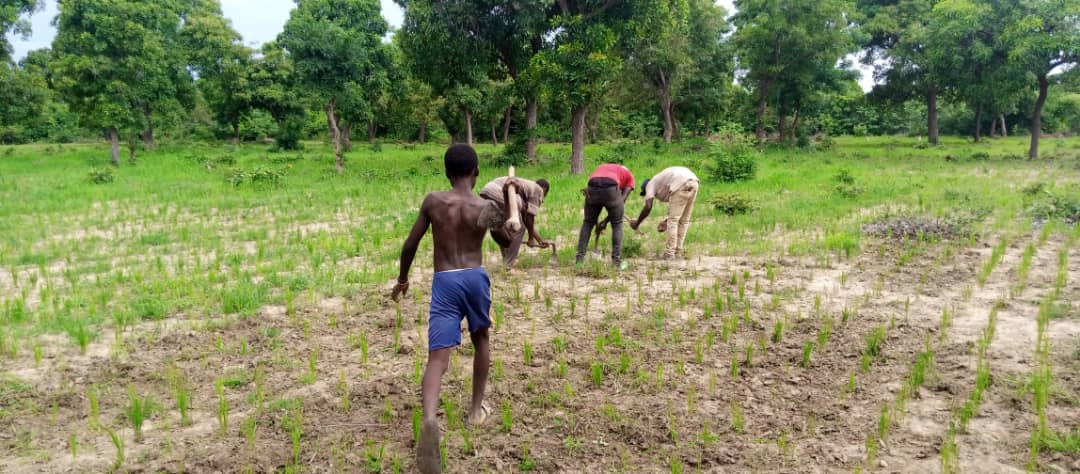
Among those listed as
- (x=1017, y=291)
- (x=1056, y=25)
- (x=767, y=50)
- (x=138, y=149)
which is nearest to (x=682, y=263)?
(x=1017, y=291)

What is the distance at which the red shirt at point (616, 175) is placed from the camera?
7.92 metres

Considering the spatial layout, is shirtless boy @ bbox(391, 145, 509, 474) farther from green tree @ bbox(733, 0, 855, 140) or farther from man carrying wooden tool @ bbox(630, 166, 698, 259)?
green tree @ bbox(733, 0, 855, 140)

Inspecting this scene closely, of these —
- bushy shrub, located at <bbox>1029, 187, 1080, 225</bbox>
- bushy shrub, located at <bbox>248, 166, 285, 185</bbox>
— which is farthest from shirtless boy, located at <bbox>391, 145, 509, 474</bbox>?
bushy shrub, located at <bbox>248, 166, 285, 185</bbox>

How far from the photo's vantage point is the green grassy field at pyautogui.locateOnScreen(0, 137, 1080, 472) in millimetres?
3930

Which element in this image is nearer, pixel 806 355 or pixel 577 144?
pixel 806 355

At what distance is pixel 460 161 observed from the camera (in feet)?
13.0

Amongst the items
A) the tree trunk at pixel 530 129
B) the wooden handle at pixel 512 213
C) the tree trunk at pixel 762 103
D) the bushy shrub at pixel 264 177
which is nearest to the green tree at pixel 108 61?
the bushy shrub at pixel 264 177

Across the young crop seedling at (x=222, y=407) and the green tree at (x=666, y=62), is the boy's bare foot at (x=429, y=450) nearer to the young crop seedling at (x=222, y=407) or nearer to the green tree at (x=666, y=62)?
the young crop seedling at (x=222, y=407)

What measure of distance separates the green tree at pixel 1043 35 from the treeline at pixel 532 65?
0.16 ft

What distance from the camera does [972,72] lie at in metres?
21.4

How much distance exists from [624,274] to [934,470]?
4.58 metres

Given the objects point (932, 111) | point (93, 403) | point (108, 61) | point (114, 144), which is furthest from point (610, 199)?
point (932, 111)

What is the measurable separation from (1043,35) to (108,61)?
29.5m

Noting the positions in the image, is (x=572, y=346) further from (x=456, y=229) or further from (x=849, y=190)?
(x=849, y=190)
